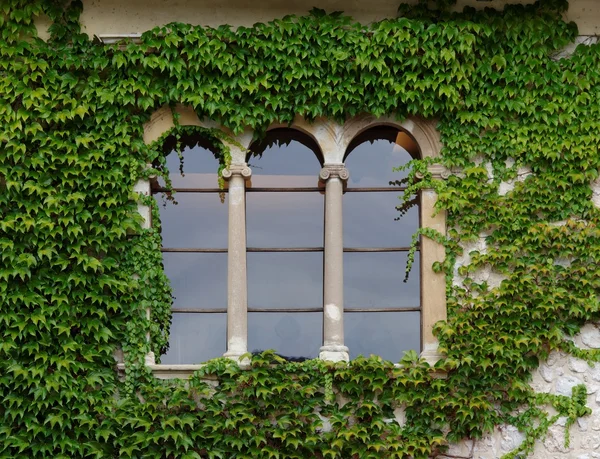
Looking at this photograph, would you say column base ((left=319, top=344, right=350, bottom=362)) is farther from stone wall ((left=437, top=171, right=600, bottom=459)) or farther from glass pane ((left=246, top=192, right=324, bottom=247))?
stone wall ((left=437, top=171, right=600, bottom=459))

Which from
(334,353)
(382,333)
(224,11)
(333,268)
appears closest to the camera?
(334,353)

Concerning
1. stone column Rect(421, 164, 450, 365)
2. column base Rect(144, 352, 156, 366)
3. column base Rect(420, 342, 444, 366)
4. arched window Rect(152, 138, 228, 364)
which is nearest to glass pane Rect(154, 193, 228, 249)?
arched window Rect(152, 138, 228, 364)

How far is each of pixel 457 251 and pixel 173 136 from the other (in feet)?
8.86

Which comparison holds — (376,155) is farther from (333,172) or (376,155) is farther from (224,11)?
(224,11)

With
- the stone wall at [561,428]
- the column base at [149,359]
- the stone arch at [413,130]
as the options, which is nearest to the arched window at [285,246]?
the stone arch at [413,130]

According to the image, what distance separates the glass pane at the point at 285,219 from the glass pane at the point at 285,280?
134mm

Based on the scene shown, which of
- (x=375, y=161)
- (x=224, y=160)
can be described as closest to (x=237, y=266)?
(x=224, y=160)

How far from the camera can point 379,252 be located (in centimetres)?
898

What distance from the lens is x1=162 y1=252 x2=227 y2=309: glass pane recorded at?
28.9ft

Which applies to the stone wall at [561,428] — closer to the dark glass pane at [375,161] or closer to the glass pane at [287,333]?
the glass pane at [287,333]

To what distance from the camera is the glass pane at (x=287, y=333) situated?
868 cm

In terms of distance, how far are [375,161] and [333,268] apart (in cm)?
116

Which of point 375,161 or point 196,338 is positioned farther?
point 375,161

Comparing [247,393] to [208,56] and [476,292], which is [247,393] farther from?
[208,56]
